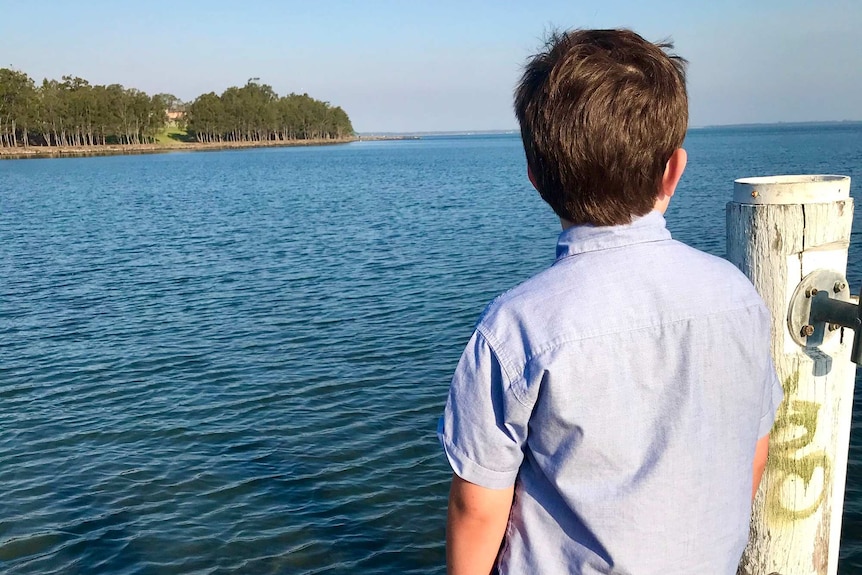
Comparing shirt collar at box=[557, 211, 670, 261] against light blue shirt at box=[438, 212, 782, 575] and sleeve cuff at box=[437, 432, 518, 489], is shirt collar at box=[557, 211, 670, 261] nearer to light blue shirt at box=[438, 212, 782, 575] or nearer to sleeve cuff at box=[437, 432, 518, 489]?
light blue shirt at box=[438, 212, 782, 575]

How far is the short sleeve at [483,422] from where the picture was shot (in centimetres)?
175

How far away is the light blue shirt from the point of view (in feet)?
5.62

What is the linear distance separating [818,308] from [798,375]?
26 centimetres

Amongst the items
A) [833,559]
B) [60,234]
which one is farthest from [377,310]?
[60,234]

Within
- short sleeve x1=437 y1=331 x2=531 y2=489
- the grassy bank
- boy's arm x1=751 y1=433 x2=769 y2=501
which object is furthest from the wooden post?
the grassy bank

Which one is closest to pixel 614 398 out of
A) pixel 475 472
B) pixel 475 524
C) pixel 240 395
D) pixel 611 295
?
pixel 611 295

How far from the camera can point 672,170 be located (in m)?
1.84

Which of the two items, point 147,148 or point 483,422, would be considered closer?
point 483,422

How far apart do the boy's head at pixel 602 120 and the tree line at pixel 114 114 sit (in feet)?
450

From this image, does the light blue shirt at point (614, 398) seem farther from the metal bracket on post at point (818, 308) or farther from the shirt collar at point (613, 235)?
the metal bracket on post at point (818, 308)

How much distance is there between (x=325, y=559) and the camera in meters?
6.64

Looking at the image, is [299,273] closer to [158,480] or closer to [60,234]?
[158,480]

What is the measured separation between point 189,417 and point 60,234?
22047 mm

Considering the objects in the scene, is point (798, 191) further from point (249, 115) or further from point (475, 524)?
point (249, 115)
